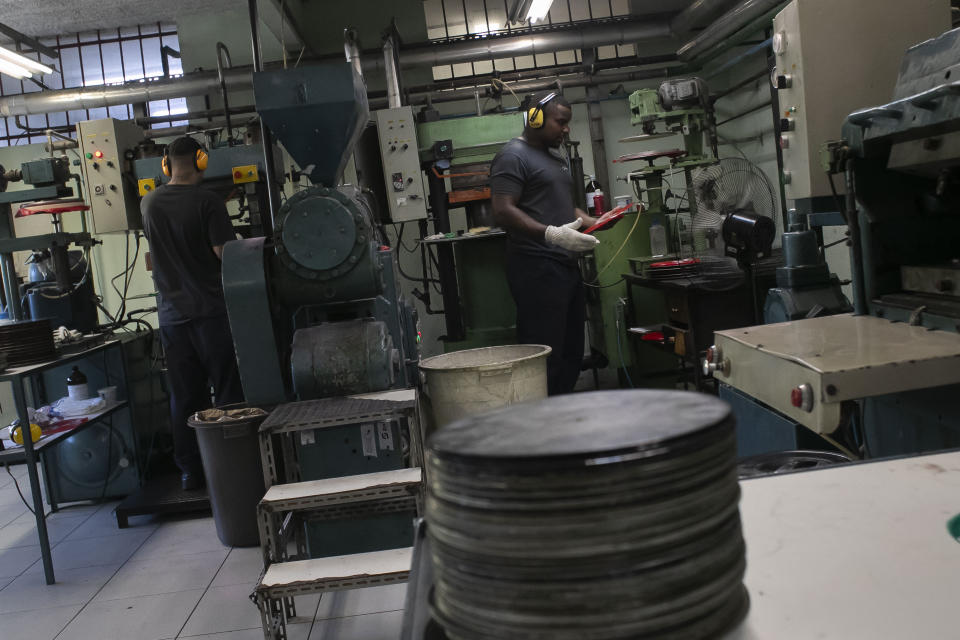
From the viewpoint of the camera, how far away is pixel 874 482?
1.02 metres

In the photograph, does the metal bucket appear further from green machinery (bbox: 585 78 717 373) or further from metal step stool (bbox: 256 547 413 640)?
green machinery (bbox: 585 78 717 373)

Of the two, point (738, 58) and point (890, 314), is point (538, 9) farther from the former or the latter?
point (890, 314)

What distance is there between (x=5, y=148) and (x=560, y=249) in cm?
556

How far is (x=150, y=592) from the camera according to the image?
2.80 metres

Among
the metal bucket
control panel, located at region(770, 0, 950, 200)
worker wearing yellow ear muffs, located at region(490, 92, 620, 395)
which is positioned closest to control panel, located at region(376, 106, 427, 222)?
worker wearing yellow ear muffs, located at region(490, 92, 620, 395)

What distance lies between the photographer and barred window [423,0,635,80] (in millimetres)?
6602

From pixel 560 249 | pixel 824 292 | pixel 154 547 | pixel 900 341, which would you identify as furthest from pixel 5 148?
pixel 900 341

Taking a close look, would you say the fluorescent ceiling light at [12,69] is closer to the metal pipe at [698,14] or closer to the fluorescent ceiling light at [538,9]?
the fluorescent ceiling light at [538,9]

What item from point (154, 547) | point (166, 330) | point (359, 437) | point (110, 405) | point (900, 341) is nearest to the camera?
point (900, 341)

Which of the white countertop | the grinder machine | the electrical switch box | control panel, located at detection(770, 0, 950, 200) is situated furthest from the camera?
the electrical switch box

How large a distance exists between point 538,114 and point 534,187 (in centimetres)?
34

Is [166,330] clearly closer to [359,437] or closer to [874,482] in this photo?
[359,437]

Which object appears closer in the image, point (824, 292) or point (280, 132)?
point (824, 292)

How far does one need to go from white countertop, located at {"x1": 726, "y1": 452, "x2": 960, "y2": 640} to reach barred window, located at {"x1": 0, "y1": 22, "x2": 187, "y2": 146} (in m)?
6.96
